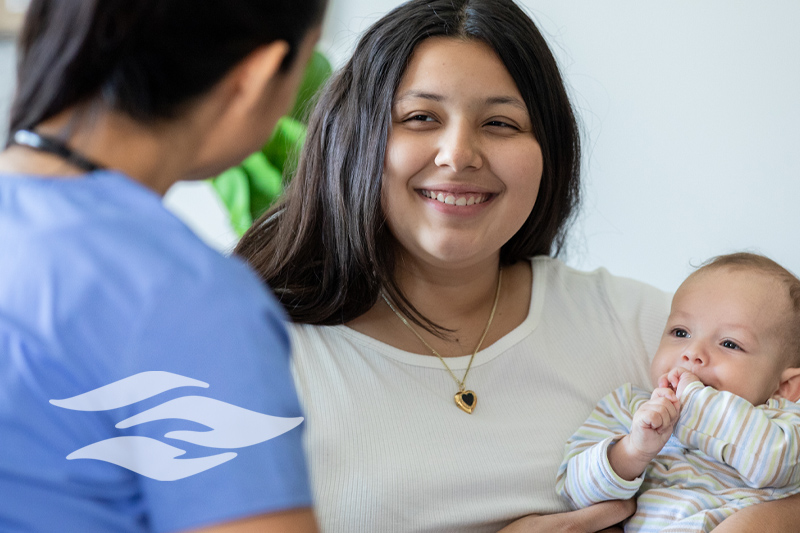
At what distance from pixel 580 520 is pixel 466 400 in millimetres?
293

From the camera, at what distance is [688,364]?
154 cm

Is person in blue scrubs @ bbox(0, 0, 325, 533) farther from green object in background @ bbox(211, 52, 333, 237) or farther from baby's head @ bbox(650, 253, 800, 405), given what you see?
green object in background @ bbox(211, 52, 333, 237)

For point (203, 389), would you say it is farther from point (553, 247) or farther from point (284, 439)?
point (553, 247)

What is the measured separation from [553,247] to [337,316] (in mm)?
629

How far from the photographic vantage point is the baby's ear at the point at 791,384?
153cm

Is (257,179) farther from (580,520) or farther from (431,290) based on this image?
(580,520)

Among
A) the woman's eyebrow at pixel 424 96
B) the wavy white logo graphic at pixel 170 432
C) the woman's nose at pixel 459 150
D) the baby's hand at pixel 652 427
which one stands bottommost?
the baby's hand at pixel 652 427

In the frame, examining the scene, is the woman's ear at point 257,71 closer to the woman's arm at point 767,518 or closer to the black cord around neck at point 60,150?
the black cord around neck at point 60,150

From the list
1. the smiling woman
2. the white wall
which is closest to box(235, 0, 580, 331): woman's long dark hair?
the smiling woman

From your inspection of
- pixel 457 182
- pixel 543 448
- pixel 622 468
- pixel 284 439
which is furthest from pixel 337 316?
pixel 284 439

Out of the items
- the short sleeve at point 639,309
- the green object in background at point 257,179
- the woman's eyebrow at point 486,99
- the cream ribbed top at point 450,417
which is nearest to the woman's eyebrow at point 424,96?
the woman's eyebrow at point 486,99

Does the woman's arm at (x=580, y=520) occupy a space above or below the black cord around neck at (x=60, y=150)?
below

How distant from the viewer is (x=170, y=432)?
70 centimetres

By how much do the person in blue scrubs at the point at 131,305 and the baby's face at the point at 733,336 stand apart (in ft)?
3.42
